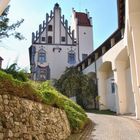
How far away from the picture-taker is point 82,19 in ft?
143

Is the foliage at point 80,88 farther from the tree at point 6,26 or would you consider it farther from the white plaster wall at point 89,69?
the tree at point 6,26

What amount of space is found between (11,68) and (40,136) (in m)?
3.15

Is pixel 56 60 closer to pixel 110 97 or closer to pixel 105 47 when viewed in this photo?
pixel 105 47

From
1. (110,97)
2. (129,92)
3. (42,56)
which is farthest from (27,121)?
(42,56)

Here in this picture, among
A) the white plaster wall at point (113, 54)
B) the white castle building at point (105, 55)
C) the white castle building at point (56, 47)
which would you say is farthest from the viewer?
the white castle building at point (56, 47)

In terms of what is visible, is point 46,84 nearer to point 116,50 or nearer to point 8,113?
point 8,113

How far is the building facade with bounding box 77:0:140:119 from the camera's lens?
14336 mm

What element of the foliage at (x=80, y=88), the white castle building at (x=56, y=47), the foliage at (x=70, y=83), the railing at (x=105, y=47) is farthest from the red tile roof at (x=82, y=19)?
the foliage at (x=80, y=88)

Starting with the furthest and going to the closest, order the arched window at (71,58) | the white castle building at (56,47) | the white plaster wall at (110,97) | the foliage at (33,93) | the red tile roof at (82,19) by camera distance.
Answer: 1. the red tile roof at (82,19)
2. the arched window at (71,58)
3. the white castle building at (56,47)
4. the white plaster wall at (110,97)
5. the foliage at (33,93)

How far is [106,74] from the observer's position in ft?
98.7

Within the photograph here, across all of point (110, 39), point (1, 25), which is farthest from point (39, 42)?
point (1, 25)

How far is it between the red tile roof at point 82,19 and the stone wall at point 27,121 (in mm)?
32781

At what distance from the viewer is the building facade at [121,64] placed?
1434 cm

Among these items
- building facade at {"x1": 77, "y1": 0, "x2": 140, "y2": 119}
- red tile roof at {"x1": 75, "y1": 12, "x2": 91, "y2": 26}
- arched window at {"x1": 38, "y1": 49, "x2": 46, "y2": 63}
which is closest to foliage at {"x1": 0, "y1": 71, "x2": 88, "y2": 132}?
building facade at {"x1": 77, "y1": 0, "x2": 140, "y2": 119}
